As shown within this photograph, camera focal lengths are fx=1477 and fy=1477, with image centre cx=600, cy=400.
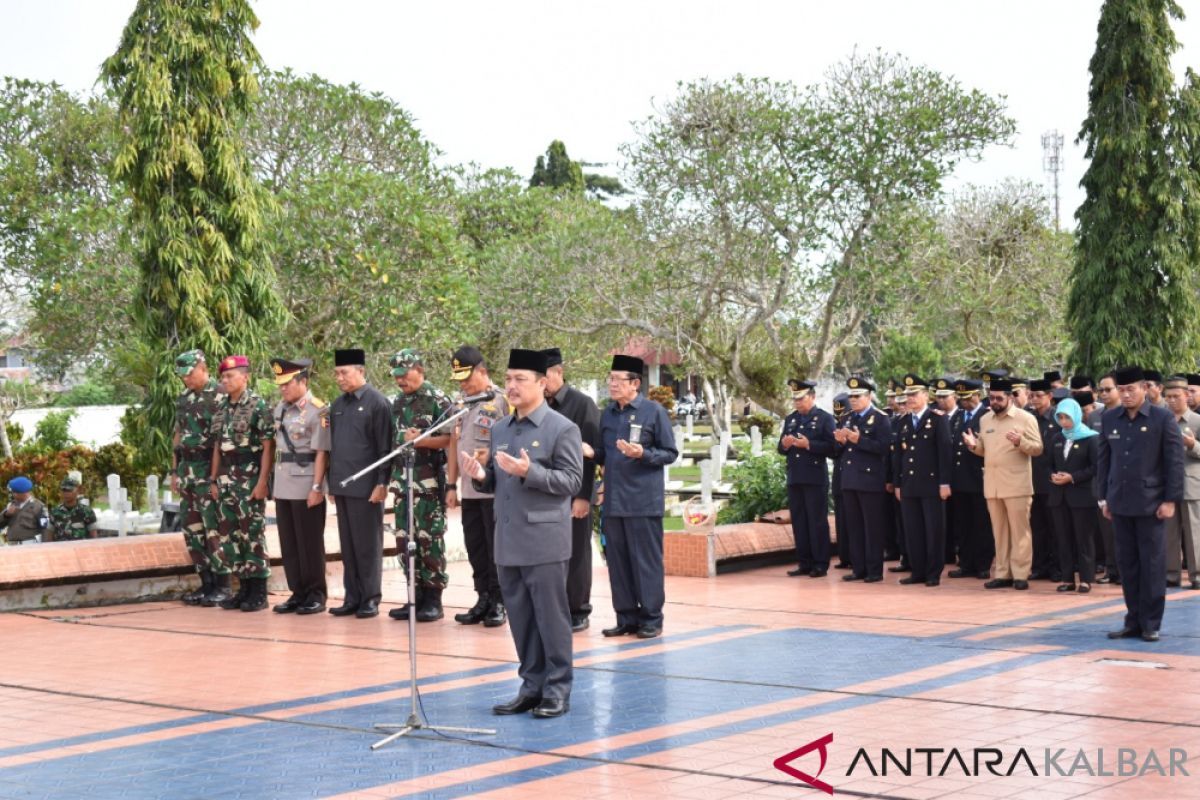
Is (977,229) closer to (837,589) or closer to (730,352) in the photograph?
(730,352)

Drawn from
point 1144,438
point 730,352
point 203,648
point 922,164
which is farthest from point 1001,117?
point 203,648

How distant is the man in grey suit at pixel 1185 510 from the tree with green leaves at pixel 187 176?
9177 millimetres

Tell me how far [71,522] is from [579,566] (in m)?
8.88

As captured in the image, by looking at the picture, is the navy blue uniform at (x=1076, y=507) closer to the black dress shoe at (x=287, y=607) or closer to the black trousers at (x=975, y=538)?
the black trousers at (x=975, y=538)

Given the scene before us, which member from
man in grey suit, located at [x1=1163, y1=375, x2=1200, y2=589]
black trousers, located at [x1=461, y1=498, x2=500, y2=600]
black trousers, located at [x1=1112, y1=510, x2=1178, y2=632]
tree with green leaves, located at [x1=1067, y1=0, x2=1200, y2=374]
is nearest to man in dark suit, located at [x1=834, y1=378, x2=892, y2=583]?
man in grey suit, located at [x1=1163, y1=375, x2=1200, y2=589]

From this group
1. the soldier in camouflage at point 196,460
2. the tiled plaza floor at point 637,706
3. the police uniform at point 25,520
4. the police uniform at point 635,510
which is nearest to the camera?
→ the tiled plaza floor at point 637,706

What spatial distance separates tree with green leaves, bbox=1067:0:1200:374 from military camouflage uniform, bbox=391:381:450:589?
1269 cm

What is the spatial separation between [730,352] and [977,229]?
1094 centimetres

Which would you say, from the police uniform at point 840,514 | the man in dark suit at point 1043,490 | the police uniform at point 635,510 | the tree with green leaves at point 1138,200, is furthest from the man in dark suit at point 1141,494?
the tree with green leaves at point 1138,200

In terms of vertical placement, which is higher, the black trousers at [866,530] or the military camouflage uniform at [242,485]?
the military camouflage uniform at [242,485]

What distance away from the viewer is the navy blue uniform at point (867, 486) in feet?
44.1

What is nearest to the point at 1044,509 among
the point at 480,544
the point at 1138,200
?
the point at 480,544

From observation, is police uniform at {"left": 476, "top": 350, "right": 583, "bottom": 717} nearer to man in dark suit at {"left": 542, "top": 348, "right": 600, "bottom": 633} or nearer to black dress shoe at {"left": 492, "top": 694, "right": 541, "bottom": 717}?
black dress shoe at {"left": 492, "top": 694, "right": 541, "bottom": 717}

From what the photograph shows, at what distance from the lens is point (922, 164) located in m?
22.7
